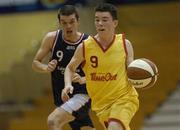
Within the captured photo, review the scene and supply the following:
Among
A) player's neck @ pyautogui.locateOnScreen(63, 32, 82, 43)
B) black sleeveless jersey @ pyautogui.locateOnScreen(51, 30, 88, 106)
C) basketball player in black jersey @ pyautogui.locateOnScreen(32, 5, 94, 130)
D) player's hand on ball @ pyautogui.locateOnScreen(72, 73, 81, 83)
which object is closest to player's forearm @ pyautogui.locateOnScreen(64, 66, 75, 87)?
player's hand on ball @ pyautogui.locateOnScreen(72, 73, 81, 83)

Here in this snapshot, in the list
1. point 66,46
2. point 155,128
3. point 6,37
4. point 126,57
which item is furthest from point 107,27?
point 6,37

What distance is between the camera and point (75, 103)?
22.5 feet

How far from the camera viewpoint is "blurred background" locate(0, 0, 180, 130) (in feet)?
37.7

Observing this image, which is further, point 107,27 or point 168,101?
point 168,101

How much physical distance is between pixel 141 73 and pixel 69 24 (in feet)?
3.41

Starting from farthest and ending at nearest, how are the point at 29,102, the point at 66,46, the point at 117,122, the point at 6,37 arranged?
the point at 6,37 → the point at 29,102 → the point at 66,46 → the point at 117,122

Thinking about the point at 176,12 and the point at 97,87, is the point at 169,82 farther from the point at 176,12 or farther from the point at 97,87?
the point at 97,87

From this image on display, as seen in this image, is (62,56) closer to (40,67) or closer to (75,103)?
(40,67)

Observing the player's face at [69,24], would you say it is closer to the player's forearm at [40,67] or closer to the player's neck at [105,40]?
the player's forearm at [40,67]

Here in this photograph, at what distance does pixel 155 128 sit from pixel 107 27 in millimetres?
5223

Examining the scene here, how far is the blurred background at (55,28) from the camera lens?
37.7ft

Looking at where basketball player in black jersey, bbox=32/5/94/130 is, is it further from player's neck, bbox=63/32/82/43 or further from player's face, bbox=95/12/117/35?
player's face, bbox=95/12/117/35

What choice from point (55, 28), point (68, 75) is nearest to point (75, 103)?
point (68, 75)

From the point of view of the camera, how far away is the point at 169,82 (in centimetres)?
1169
